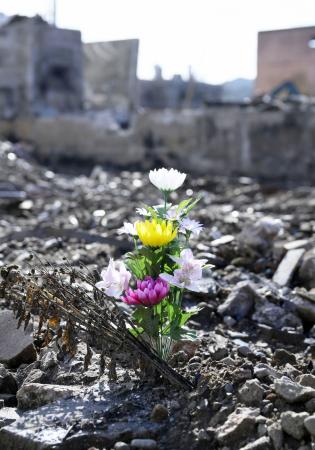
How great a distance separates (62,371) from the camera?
2664 mm

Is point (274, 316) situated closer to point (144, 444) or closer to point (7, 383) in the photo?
point (7, 383)

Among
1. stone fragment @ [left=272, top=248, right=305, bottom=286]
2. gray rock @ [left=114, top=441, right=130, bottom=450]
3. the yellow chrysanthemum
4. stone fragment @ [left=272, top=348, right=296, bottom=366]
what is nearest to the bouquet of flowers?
the yellow chrysanthemum

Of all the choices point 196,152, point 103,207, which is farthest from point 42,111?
point 103,207

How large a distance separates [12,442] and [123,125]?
17.8m

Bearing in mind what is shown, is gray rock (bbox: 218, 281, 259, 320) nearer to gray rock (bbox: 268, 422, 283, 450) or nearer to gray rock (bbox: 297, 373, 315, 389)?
gray rock (bbox: 297, 373, 315, 389)

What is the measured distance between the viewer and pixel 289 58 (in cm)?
2330

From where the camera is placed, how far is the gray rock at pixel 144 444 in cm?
206

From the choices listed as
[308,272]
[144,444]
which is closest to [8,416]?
[144,444]

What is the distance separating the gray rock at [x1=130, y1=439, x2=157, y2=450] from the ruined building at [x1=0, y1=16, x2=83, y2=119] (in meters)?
19.3

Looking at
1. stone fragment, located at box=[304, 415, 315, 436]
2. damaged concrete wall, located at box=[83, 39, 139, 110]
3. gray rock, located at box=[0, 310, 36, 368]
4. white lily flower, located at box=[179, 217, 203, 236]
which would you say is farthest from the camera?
damaged concrete wall, located at box=[83, 39, 139, 110]

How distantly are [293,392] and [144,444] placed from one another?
488 mm

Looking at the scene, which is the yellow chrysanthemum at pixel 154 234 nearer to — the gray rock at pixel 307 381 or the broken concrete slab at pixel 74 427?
the broken concrete slab at pixel 74 427

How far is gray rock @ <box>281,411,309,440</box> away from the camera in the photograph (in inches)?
77.0

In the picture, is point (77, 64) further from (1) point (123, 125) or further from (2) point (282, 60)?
(2) point (282, 60)
